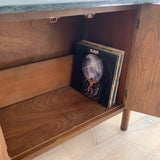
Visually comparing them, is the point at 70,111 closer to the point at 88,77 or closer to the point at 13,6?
the point at 88,77

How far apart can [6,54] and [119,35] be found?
0.46 meters

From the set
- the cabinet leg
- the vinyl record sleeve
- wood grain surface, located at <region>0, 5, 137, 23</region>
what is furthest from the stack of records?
wood grain surface, located at <region>0, 5, 137, 23</region>

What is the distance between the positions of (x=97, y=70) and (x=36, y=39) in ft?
0.97

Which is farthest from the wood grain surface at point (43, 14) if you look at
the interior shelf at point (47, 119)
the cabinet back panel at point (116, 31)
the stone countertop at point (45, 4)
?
the interior shelf at point (47, 119)

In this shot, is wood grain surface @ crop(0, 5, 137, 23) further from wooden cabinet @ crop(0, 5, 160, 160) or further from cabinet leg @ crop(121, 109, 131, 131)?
cabinet leg @ crop(121, 109, 131, 131)

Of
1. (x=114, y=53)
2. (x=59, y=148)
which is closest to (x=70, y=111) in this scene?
(x=59, y=148)

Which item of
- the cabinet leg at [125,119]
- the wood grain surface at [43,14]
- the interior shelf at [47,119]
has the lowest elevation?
the cabinet leg at [125,119]

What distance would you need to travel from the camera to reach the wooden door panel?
2.40 feet

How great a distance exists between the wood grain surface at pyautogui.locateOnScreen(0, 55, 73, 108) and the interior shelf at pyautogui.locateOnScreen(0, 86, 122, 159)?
3 cm

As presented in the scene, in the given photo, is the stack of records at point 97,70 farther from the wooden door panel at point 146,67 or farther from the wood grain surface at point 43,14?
the wood grain surface at point 43,14

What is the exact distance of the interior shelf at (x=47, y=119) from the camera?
68 centimetres

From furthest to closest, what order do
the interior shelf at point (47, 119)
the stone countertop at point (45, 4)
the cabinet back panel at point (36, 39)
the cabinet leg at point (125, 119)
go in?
1. the cabinet leg at point (125, 119)
2. the cabinet back panel at point (36, 39)
3. the interior shelf at point (47, 119)
4. the stone countertop at point (45, 4)

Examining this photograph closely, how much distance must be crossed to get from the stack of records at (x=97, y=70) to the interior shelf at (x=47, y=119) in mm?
41

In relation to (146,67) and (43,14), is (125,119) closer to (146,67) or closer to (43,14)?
(146,67)
